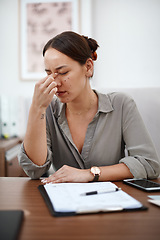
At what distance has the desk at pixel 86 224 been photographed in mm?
434

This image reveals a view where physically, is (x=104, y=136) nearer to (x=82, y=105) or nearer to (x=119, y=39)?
(x=82, y=105)

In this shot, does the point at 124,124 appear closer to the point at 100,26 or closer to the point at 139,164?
the point at 139,164

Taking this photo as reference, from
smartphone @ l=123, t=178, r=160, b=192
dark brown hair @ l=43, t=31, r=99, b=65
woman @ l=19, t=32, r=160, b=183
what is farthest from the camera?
dark brown hair @ l=43, t=31, r=99, b=65

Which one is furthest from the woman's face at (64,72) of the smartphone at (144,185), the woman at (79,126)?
the smartphone at (144,185)

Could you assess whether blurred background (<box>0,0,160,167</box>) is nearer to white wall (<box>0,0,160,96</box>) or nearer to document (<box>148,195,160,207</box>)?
white wall (<box>0,0,160,96</box>)

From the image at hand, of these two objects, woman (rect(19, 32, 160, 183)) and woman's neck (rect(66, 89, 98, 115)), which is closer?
woman (rect(19, 32, 160, 183))

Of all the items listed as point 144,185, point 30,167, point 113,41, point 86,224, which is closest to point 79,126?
point 30,167

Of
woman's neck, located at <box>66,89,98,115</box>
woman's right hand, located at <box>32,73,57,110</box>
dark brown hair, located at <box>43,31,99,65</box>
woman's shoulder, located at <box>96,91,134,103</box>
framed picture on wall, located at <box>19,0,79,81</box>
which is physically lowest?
woman's neck, located at <box>66,89,98,115</box>

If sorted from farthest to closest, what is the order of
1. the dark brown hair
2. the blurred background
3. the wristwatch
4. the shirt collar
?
the blurred background, the shirt collar, the dark brown hair, the wristwatch

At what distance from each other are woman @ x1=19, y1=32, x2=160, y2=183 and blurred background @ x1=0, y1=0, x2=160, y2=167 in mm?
1838

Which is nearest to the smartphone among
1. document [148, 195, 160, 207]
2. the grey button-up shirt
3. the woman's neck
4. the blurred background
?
document [148, 195, 160, 207]

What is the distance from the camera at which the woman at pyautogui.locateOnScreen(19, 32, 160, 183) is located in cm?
97

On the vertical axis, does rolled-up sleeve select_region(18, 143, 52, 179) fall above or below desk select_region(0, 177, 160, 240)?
below

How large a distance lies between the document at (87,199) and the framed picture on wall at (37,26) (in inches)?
→ 101
